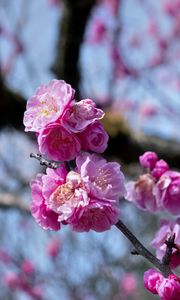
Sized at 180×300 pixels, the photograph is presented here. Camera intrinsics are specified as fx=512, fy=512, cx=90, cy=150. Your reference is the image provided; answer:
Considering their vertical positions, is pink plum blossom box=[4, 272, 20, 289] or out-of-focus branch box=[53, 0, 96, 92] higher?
out-of-focus branch box=[53, 0, 96, 92]

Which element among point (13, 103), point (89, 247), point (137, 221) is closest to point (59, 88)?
point (13, 103)

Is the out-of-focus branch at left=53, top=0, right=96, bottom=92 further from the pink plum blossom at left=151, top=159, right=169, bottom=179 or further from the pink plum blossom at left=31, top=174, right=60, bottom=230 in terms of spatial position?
the pink plum blossom at left=31, top=174, right=60, bottom=230

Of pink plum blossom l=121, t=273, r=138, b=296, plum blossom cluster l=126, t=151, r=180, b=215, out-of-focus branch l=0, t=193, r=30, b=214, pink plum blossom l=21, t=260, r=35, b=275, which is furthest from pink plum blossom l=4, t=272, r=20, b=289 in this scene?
plum blossom cluster l=126, t=151, r=180, b=215

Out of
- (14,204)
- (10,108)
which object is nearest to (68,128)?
(14,204)

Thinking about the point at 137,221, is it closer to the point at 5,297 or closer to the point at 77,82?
the point at 5,297

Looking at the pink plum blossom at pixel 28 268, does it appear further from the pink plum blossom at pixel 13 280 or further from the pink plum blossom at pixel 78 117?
the pink plum blossom at pixel 78 117

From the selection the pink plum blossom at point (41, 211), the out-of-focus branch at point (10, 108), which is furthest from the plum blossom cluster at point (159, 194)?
the out-of-focus branch at point (10, 108)

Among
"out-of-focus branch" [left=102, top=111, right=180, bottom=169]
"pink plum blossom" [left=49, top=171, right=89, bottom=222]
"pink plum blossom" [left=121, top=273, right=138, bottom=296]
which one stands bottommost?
"pink plum blossom" [left=121, top=273, right=138, bottom=296]
